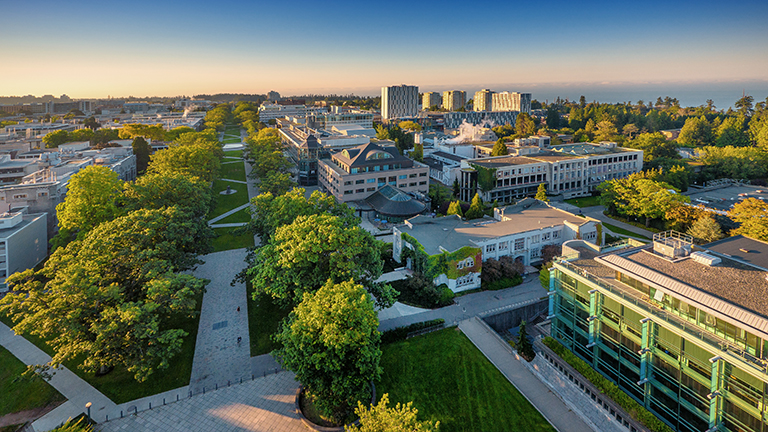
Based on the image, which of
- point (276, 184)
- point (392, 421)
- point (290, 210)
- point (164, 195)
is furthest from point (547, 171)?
point (392, 421)

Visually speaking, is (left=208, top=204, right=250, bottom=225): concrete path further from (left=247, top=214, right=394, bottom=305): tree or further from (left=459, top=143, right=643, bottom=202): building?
(left=459, top=143, right=643, bottom=202): building

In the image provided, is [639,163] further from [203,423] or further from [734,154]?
[203,423]

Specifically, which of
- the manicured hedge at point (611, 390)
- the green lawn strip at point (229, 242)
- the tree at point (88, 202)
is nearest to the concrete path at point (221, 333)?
the green lawn strip at point (229, 242)

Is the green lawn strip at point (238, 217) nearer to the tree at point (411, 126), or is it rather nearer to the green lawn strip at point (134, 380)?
the green lawn strip at point (134, 380)

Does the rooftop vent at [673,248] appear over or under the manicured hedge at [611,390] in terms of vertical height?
over

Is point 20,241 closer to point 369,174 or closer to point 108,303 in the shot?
point 108,303

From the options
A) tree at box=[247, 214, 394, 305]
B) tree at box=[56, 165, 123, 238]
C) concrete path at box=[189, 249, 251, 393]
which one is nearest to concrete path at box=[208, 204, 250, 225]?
tree at box=[56, 165, 123, 238]
